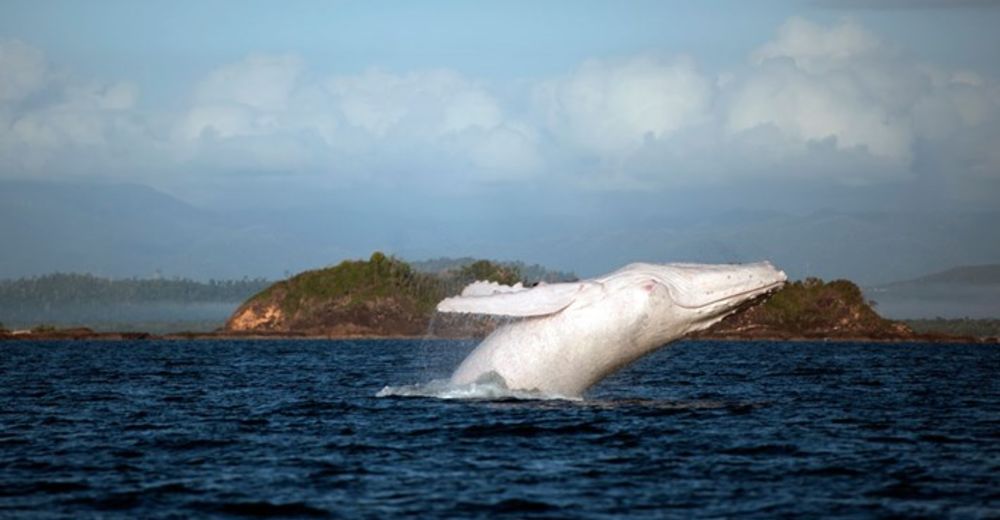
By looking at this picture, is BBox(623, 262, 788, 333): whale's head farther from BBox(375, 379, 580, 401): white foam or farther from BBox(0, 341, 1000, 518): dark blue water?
BBox(375, 379, 580, 401): white foam

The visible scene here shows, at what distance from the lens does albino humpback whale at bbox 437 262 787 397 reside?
953 inches

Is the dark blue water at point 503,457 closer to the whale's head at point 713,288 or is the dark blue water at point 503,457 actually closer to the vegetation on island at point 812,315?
the whale's head at point 713,288

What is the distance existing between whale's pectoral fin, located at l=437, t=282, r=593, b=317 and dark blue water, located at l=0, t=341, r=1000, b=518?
1.92 metres

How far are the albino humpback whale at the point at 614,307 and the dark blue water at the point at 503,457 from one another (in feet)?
3.60

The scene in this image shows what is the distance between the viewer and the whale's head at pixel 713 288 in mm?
24266

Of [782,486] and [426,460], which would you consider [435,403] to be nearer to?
[426,460]

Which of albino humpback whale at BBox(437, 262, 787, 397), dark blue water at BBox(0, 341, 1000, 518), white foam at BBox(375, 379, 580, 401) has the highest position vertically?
albino humpback whale at BBox(437, 262, 787, 397)

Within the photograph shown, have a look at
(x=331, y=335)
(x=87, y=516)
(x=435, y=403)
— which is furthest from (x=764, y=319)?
(x=87, y=516)

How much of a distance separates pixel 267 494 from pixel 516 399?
27.7 ft

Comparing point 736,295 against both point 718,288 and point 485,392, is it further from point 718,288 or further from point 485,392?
point 485,392

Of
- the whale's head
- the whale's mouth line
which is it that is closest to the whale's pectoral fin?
the whale's head

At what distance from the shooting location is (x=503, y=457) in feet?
68.2

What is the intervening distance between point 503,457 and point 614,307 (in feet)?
15.0

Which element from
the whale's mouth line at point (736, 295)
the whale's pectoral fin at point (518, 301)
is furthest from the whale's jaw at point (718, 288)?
the whale's pectoral fin at point (518, 301)
